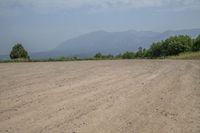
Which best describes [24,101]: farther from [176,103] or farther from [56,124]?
[176,103]

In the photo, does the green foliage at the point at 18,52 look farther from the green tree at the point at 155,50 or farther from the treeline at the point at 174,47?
the green tree at the point at 155,50

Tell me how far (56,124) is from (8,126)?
4.07ft

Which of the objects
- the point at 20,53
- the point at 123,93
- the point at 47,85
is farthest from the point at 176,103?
the point at 20,53

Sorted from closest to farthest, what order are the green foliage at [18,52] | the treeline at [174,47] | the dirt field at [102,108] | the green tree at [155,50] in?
the dirt field at [102,108], the treeline at [174,47], the green foliage at [18,52], the green tree at [155,50]

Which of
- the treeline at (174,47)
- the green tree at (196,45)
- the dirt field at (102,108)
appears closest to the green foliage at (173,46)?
the treeline at (174,47)

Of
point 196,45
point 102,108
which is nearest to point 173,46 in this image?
point 196,45

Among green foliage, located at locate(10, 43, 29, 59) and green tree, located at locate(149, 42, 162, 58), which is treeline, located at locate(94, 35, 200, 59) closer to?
green tree, located at locate(149, 42, 162, 58)

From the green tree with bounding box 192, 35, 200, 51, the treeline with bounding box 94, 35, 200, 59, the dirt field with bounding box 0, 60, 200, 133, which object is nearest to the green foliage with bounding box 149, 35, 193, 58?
the treeline with bounding box 94, 35, 200, 59

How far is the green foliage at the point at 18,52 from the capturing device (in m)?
60.0

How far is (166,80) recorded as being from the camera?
671 inches

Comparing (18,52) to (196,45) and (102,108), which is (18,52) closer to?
(196,45)

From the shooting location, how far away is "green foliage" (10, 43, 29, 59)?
197ft

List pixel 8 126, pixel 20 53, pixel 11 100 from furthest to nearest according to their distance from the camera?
pixel 20 53 → pixel 11 100 → pixel 8 126

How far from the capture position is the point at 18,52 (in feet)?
197
